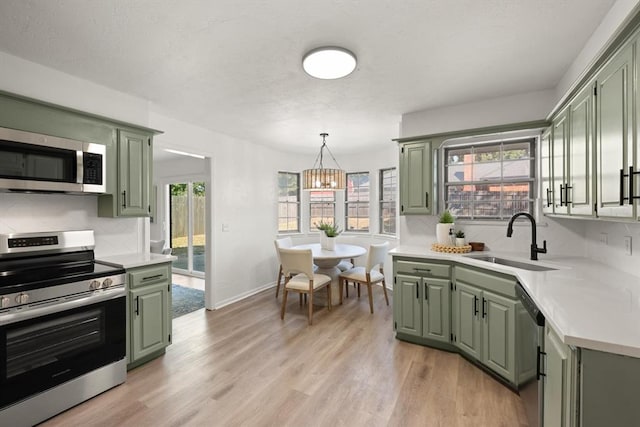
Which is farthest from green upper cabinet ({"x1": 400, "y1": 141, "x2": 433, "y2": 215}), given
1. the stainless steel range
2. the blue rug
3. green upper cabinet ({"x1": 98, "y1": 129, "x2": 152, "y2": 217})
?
the blue rug

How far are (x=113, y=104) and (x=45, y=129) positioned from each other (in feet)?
2.32

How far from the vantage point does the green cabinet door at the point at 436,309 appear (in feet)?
8.94

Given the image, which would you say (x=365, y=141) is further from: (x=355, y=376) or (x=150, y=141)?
(x=355, y=376)

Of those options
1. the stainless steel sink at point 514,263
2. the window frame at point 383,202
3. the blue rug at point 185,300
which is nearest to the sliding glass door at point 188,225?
the blue rug at point 185,300

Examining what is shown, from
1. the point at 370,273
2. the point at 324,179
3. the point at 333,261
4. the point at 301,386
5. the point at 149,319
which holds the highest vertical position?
the point at 324,179

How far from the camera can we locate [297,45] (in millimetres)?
1999

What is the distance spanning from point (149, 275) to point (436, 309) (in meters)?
2.62

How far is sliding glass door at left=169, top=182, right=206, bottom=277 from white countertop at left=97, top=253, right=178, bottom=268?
320 centimetres

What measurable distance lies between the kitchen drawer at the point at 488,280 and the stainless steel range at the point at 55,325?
9.23 feet

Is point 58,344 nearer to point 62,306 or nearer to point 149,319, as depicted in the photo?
point 62,306

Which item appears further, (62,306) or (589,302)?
(62,306)

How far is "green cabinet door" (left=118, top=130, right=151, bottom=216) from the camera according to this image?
2625mm

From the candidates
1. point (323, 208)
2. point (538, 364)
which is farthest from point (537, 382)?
point (323, 208)

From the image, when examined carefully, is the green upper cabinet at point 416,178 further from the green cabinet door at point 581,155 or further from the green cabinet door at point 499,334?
the green cabinet door at point 581,155
